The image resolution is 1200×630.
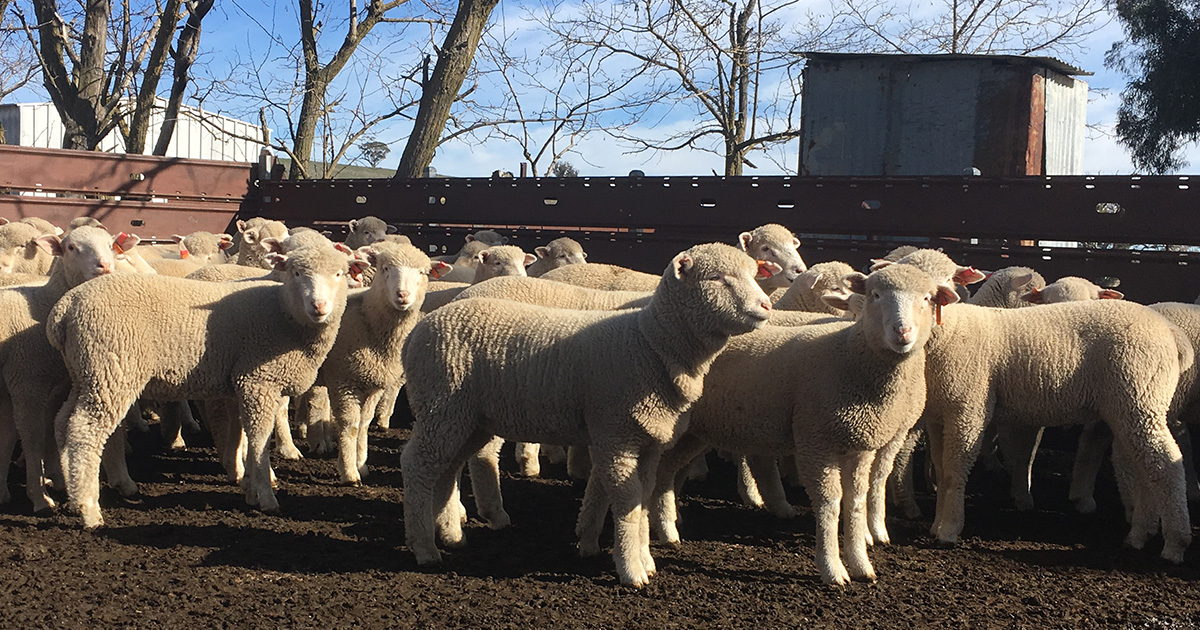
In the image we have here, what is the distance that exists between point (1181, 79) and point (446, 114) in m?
12.2

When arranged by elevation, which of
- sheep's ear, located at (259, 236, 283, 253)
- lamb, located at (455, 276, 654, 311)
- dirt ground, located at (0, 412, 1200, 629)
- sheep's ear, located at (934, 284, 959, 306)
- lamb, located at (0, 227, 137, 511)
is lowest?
dirt ground, located at (0, 412, 1200, 629)

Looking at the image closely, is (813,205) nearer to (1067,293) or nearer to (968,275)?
(1067,293)

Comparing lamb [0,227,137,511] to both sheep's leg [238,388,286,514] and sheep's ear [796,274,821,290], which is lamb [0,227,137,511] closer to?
sheep's leg [238,388,286,514]

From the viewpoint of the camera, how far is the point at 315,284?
602cm

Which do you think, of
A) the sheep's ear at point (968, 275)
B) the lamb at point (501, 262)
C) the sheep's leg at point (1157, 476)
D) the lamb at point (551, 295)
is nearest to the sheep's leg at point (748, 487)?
the lamb at point (551, 295)

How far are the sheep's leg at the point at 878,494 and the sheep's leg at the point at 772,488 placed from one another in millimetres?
628

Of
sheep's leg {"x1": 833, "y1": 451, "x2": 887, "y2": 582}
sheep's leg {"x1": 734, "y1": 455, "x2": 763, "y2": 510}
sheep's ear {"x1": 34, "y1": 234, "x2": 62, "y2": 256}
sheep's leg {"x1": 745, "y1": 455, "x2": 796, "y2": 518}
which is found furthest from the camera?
sheep's ear {"x1": 34, "y1": 234, "x2": 62, "y2": 256}

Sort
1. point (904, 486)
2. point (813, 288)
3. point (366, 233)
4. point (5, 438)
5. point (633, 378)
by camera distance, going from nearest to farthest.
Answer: point (633, 378)
point (5, 438)
point (904, 486)
point (813, 288)
point (366, 233)

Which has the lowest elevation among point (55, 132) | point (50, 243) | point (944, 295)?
point (944, 295)

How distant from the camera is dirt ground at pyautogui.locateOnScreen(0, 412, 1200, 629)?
4512 mm

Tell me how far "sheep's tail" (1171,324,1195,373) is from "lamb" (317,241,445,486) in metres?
4.55

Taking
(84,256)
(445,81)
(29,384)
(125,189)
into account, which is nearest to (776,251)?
(84,256)

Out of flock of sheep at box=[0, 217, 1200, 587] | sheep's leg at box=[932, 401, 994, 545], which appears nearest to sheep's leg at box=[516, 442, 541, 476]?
flock of sheep at box=[0, 217, 1200, 587]

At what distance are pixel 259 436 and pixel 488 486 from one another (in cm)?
133
